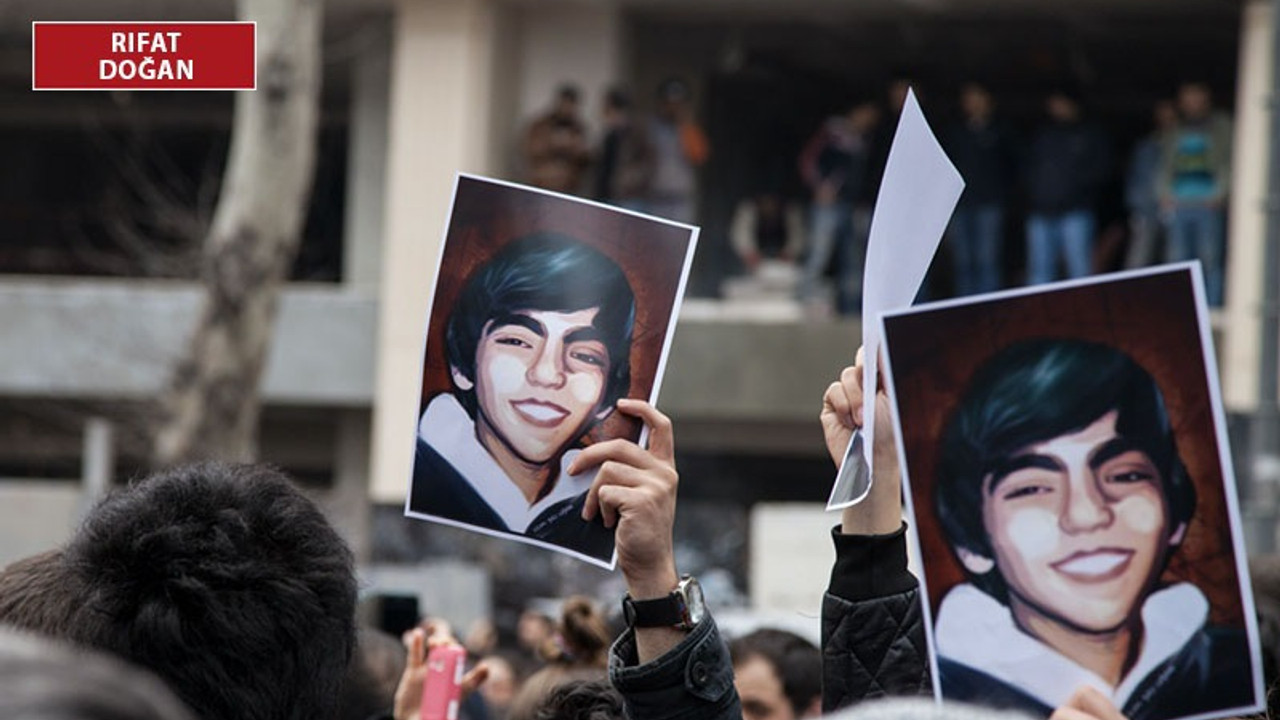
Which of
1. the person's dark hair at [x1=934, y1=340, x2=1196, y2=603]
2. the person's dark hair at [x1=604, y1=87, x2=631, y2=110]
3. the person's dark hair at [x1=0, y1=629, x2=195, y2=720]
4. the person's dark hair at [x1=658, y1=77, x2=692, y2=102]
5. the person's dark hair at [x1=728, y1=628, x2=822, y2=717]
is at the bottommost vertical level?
the person's dark hair at [x1=728, y1=628, x2=822, y2=717]

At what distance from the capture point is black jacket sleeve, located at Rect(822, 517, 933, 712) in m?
2.77

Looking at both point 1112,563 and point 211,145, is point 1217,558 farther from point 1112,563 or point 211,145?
point 211,145

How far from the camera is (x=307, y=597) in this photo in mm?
2146

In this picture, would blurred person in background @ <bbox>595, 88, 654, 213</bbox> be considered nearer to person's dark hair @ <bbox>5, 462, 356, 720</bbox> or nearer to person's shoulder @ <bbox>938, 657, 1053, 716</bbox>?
person's dark hair @ <bbox>5, 462, 356, 720</bbox>

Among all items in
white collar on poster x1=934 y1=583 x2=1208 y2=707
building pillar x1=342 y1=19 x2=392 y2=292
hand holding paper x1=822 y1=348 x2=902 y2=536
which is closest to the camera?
white collar on poster x1=934 y1=583 x2=1208 y2=707

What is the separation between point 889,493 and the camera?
110 inches

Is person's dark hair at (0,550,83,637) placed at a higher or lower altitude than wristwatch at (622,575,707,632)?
higher

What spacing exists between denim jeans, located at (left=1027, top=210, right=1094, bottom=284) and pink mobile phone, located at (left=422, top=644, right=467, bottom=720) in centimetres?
1361

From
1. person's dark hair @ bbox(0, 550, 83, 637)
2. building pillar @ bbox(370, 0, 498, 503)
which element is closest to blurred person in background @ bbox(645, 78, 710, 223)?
building pillar @ bbox(370, 0, 498, 503)

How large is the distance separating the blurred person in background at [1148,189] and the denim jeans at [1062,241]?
1.20ft

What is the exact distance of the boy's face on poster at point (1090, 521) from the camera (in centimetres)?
204

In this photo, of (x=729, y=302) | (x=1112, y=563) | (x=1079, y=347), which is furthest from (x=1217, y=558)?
(x=729, y=302)

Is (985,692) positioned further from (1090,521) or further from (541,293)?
(541,293)

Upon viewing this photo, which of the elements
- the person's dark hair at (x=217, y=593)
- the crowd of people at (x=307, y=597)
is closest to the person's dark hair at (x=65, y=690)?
the crowd of people at (x=307, y=597)
